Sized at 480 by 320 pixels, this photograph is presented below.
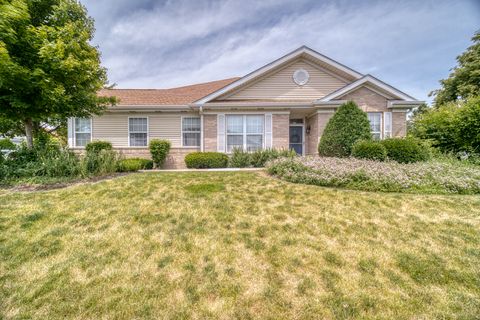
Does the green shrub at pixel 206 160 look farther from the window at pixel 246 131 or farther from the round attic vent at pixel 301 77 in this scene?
the round attic vent at pixel 301 77

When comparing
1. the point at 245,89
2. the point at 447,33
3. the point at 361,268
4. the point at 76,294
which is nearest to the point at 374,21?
the point at 447,33

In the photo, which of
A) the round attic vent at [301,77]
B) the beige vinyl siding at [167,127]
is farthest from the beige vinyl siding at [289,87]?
the beige vinyl siding at [167,127]

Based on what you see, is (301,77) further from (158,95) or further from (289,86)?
(158,95)

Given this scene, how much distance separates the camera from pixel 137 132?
1198 cm

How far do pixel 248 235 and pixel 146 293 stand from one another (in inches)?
69.3

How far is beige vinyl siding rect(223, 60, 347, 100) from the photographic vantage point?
1197cm

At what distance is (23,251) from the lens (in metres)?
3.41

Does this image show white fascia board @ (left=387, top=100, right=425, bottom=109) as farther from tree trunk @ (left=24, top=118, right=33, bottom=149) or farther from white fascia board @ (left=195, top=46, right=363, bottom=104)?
tree trunk @ (left=24, top=118, right=33, bottom=149)

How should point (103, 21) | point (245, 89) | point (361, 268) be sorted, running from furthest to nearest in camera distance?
point (245, 89) < point (103, 21) < point (361, 268)

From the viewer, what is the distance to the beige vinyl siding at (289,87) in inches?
471

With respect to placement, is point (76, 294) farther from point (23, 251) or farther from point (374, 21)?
point (374, 21)

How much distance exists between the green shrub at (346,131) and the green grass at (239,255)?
4.35 m

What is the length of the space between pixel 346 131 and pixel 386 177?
12.1 feet

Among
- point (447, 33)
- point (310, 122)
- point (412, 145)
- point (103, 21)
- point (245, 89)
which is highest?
point (103, 21)
